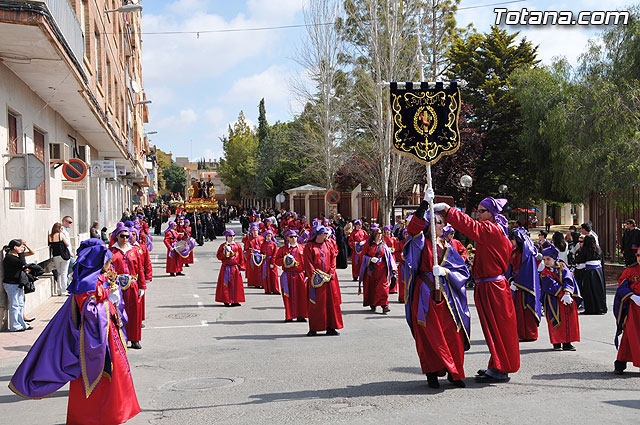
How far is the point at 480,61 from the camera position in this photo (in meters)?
39.3

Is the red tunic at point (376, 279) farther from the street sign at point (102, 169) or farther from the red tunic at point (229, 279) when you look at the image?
the street sign at point (102, 169)

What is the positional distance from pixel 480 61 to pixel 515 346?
34.6 m

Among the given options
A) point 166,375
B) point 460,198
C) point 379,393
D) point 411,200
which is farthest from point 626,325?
point 460,198

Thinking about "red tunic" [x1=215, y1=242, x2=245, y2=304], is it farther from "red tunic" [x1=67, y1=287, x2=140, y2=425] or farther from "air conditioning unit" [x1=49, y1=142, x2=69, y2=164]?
"red tunic" [x1=67, y1=287, x2=140, y2=425]

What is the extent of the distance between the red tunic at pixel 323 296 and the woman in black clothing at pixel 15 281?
503 centimetres

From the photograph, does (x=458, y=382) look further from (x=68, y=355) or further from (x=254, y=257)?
(x=254, y=257)

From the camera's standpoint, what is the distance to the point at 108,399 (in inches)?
236

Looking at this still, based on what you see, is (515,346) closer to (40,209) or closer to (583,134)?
(40,209)

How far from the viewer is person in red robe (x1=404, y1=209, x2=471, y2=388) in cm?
698

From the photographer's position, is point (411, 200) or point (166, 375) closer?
point (166, 375)

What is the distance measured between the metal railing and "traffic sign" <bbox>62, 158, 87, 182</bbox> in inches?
122

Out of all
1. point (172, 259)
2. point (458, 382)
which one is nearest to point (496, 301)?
point (458, 382)

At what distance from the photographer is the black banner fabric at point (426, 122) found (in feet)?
26.1

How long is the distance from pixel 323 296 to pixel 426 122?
3997mm
